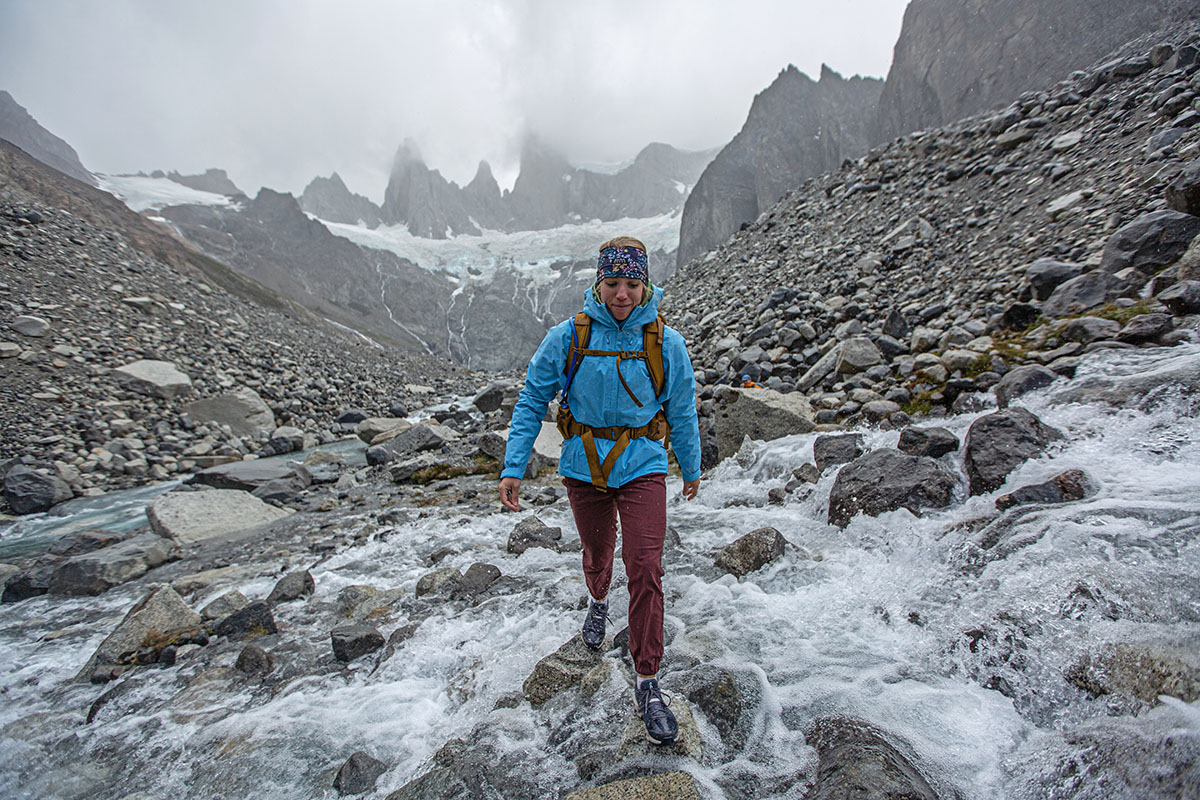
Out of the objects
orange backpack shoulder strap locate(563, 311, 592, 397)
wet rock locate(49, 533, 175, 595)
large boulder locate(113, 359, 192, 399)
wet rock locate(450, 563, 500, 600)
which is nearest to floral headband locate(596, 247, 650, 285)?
orange backpack shoulder strap locate(563, 311, 592, 397)

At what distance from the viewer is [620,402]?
323cm

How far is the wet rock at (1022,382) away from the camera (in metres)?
5.54

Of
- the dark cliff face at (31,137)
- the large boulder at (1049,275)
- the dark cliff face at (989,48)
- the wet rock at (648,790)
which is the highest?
the dark cliff face at (31,137)

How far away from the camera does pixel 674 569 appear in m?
5.26

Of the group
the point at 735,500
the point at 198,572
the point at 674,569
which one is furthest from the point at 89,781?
the point at 735,500

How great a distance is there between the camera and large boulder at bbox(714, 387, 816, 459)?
314 inches

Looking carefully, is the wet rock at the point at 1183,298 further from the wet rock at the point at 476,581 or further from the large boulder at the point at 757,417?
the wet rock at the point at 476,581

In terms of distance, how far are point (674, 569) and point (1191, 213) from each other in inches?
321

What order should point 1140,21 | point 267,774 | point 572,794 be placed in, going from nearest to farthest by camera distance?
point 572,794 < point 267,774 < point 1140,21

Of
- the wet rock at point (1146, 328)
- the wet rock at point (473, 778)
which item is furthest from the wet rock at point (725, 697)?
the wet rock at point (1146, 328)

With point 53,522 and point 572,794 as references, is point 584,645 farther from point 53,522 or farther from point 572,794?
point 53,522

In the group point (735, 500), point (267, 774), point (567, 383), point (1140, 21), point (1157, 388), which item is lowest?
point (267, 774)

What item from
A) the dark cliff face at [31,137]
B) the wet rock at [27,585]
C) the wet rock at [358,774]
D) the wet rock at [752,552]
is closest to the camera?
the wet rock at [358,774]

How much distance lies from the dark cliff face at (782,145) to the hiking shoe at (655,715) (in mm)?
80295
